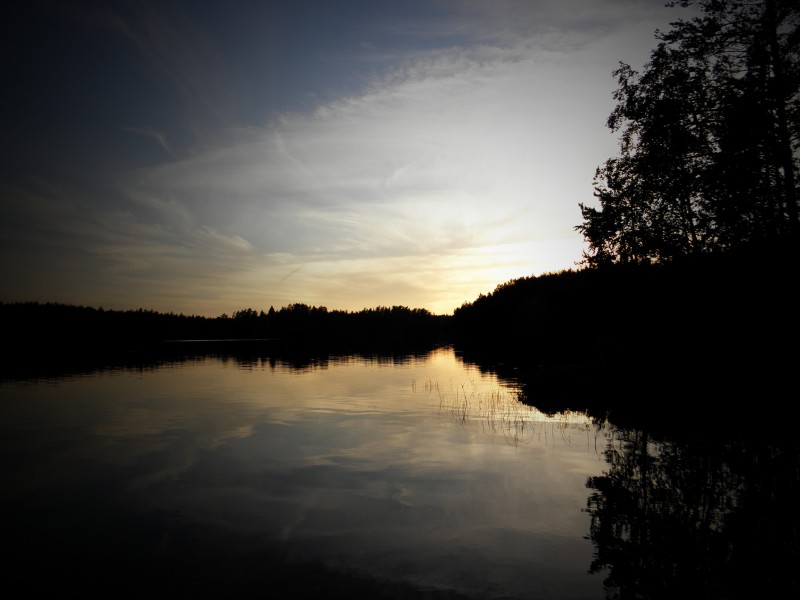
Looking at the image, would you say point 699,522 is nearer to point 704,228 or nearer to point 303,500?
point 303,500

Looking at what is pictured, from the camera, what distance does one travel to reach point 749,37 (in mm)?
23000

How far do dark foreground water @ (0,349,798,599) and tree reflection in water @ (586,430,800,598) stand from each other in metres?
0.06

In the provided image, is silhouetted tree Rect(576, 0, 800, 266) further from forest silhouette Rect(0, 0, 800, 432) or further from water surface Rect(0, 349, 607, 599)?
water surface Rect(0, 349, 607, 599)

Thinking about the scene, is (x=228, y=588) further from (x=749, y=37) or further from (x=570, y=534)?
(x=749, y=37)

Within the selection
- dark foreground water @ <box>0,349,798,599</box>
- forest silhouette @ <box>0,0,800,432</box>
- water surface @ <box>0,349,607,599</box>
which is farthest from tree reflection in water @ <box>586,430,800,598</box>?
forest silhouette @ <box>0,0,800,432</box>

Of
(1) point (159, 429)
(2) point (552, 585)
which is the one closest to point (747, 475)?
(2) point (552, 585)

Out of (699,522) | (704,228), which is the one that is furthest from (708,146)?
(699,522)

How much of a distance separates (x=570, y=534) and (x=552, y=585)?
296cm

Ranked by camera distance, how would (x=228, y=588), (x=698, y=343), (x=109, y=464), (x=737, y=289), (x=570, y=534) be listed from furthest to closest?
1. (x=698, y=343)
2. (x=737, y=289)
3. (x=109, y=464)
4. (x=570, y=534)
5. (x=228, y=588)

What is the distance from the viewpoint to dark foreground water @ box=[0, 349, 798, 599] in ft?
36.3

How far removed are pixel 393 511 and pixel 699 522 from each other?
9.07 metres

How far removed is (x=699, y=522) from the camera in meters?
13.2

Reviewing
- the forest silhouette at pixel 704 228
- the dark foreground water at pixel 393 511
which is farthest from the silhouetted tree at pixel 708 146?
the dark foreground water at pixel 393 511

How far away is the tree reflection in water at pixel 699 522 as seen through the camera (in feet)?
34.0
